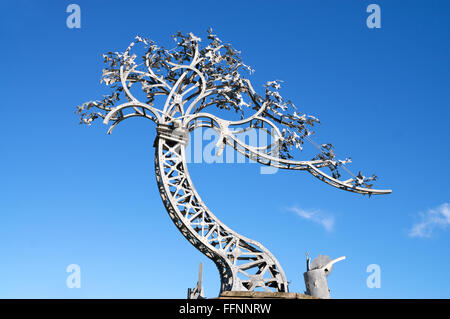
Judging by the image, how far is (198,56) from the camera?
17.2 m

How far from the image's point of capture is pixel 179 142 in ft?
50.9

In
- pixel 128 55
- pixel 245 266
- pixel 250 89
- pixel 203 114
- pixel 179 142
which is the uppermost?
pixel 128 55

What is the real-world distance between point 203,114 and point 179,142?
1.50 meters

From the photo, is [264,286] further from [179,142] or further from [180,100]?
[180,100]

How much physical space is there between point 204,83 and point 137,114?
2620mm
